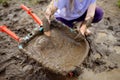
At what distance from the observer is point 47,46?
297 centimetres

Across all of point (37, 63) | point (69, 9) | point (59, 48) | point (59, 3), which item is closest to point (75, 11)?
point (69, 9)

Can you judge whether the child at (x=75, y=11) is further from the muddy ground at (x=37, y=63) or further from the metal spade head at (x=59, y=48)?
the muddy ground at (x=37, y=63)

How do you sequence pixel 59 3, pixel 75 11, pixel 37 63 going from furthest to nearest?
pixel 75 11 → pixel 37 63 → pixel 59 3

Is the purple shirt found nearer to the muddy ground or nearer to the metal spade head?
the metal spade head

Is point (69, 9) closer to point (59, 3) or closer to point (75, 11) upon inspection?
point (75, 11)

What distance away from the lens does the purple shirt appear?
298 cm

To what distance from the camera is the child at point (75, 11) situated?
2967 millimetres

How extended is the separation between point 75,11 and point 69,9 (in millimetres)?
100

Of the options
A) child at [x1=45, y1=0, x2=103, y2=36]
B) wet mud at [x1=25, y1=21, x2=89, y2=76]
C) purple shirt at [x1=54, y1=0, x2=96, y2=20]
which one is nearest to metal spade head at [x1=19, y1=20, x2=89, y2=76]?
wet mud at [x1=25, y1=21, x2=89, y2=76]

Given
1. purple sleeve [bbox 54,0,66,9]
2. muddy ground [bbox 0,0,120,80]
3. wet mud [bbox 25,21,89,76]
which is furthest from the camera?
muddy ground [bbox 0,0,120,80]

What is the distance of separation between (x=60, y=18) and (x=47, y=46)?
512mm

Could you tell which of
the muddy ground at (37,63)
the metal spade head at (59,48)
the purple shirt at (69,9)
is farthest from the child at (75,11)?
the muddy ground at (37,63)

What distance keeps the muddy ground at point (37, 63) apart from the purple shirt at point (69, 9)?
0.53 meters

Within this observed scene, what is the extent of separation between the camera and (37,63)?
308 centimetres
